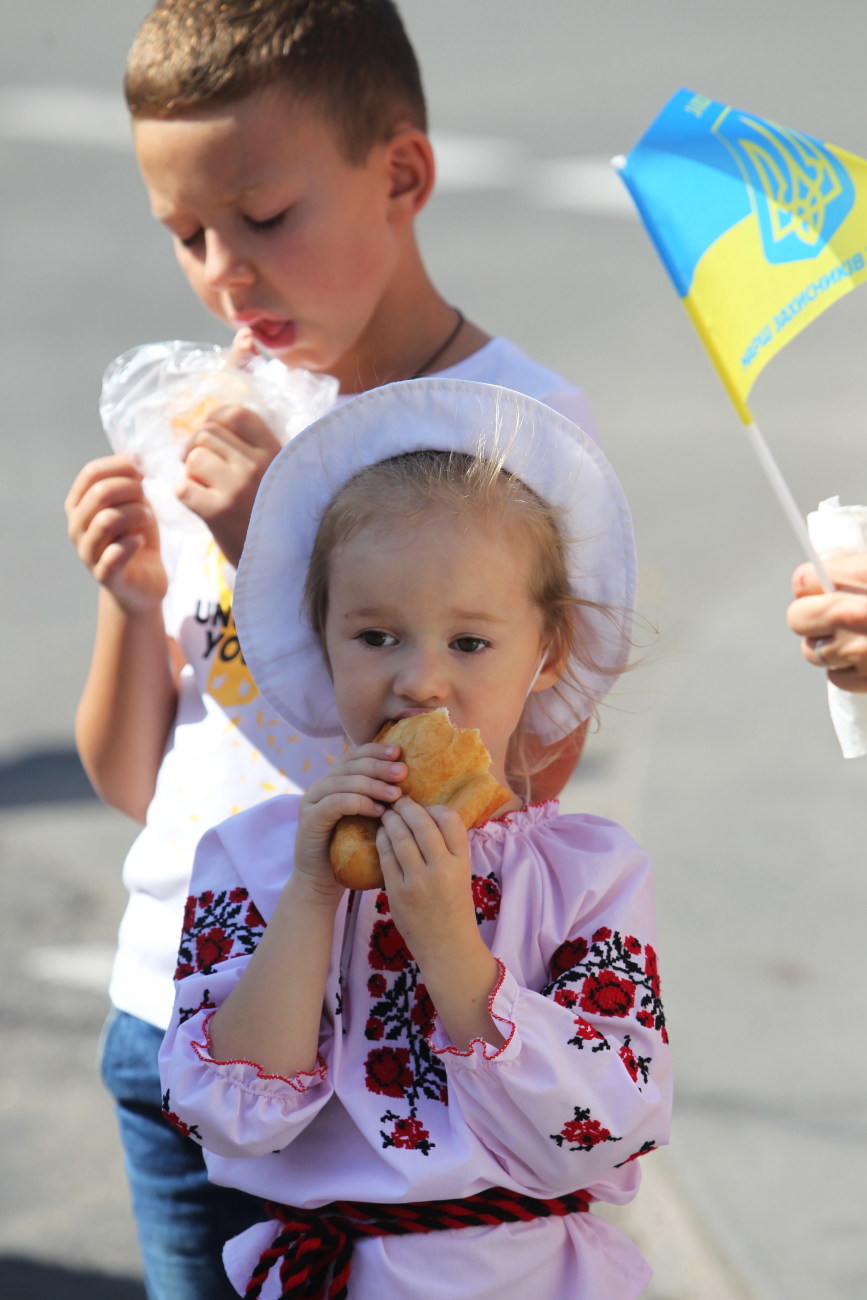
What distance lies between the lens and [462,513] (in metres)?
1.82

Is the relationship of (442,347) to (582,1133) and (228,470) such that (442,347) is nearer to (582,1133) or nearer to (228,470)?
(228,470)

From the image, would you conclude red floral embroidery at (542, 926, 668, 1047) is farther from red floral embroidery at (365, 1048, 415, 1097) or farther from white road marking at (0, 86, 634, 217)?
white road marking at (0, 86, 634, 217)

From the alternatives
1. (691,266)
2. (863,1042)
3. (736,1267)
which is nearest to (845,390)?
(863,1042)

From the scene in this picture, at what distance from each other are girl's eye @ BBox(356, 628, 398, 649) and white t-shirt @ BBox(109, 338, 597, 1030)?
0.36m

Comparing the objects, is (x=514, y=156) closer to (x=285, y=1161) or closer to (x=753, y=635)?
(x=753, y=635)

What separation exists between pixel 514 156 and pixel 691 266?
27.4 feet

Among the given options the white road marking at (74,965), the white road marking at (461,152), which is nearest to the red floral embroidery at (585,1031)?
the white road marking at (74,965)

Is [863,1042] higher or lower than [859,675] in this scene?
lower

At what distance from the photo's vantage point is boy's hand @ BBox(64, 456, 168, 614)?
2.27 metres

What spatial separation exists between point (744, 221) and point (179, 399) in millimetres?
895

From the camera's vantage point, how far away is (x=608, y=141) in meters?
9.73

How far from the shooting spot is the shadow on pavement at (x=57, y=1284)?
340 cm

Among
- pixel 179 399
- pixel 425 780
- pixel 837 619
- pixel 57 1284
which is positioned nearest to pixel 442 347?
pixel 179 399

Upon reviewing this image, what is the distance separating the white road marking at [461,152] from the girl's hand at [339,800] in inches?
289
